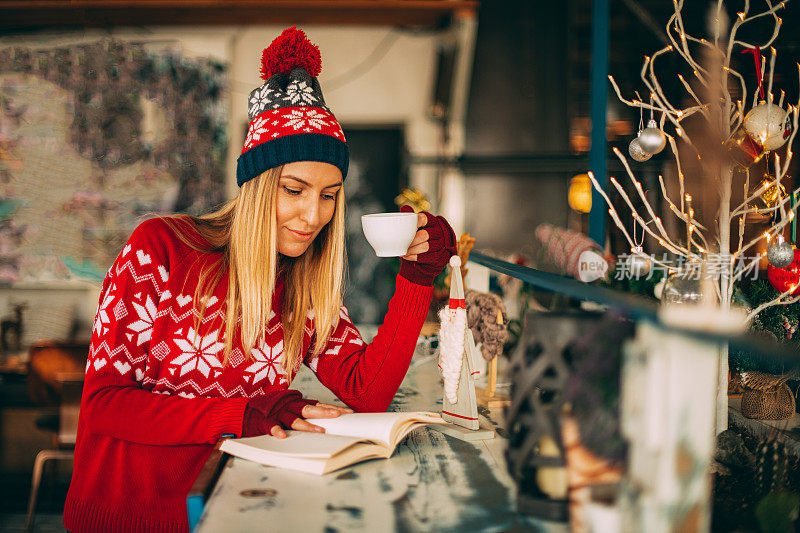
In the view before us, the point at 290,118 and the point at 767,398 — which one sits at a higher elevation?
the point at 290,118

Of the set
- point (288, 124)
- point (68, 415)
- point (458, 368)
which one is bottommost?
point (68, 415)

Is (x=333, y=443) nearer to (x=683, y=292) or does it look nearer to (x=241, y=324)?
(x=241, y=324)

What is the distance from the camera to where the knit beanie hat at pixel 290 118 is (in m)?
1.20

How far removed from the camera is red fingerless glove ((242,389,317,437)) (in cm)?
102

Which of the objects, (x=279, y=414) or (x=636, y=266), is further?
(x=636, y=266)

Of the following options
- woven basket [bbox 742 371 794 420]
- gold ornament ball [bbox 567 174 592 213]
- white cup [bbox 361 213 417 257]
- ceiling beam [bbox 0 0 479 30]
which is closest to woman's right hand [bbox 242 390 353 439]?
white cup [bbox 361 213 417 257]

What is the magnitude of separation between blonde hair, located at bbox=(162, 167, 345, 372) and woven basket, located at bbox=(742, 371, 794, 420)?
3.24 feet

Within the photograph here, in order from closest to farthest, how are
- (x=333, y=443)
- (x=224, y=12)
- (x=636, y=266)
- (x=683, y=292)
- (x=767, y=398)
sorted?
(x=333, y=443) → (x=683, y=292) → (x=767, y=398) → (x=636, y=266) → (x=224, y=12)

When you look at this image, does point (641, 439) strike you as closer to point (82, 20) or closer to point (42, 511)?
point (42, 511)

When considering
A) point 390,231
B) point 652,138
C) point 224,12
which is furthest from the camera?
point 224,12

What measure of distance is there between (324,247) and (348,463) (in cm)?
57

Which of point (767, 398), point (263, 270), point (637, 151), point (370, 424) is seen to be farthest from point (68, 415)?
point (767, 398)

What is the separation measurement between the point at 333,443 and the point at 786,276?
1227mm

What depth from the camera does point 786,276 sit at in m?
1.52
